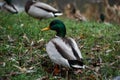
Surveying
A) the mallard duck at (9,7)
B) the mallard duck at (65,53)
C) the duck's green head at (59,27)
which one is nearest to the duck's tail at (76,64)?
the mallard duck at (65,53)

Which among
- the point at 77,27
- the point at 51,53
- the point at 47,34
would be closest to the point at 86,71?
the point at 51,53

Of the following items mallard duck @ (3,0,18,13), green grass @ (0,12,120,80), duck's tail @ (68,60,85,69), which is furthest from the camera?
mallard duck @ (3,0,18,13)

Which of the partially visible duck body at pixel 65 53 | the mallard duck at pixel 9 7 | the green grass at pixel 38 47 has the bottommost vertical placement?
the green grass at pixel 38 47

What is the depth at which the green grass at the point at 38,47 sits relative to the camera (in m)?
6.89

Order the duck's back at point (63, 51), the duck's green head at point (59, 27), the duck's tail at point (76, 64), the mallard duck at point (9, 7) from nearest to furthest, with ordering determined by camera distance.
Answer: the duck's tail at point (76, 64) → the duck's back at point (63, 51) → the duck's green head at point (59, 27) → the mallard duck at point (9, 7)

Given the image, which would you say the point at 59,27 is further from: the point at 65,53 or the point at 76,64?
the point at 76,64

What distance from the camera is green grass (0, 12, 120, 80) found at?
271 inches

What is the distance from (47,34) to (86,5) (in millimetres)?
17177

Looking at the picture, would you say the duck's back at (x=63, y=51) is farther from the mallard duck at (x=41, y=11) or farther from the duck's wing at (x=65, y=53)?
the mallard duck at (x=41, y=11)

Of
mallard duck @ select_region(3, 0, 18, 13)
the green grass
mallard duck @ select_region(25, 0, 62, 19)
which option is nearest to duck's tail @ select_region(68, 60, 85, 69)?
the green grass

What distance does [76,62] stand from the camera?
6.27 m

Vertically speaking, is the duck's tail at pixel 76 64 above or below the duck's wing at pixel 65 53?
below

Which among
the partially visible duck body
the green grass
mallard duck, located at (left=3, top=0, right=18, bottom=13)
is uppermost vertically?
mallard duck, located at (left=3, top=0, right=18, bottom=13)

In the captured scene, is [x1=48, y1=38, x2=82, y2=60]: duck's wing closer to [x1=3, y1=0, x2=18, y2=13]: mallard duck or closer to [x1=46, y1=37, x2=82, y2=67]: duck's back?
[x1=46, y1=37, x2=82, y2=67]: duck's back
